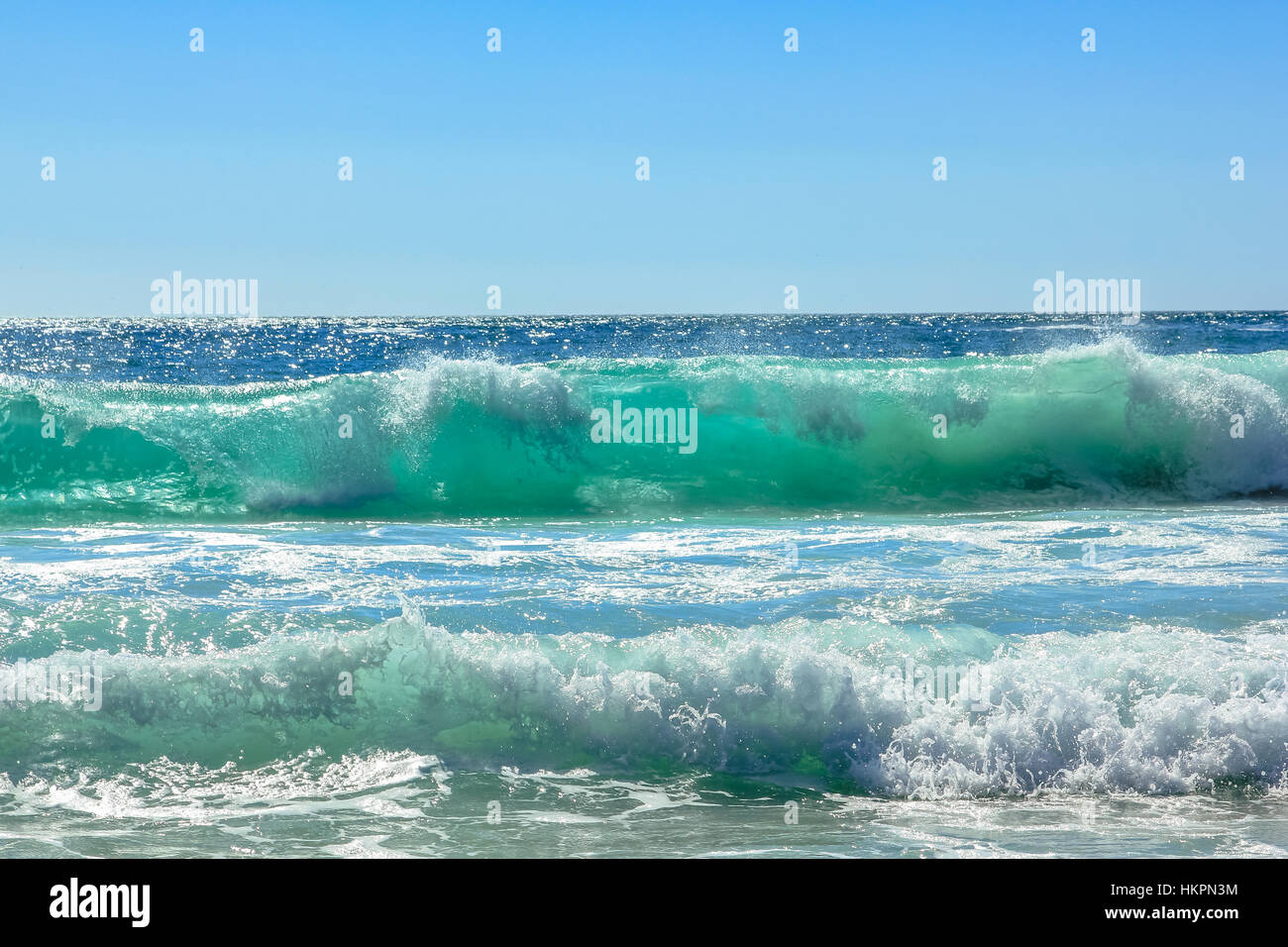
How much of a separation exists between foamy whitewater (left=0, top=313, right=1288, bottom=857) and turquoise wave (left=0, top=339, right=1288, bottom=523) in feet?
0.22

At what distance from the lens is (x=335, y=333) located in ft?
213

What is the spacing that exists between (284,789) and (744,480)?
1021 centimetres

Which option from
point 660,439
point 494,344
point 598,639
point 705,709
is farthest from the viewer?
point 494,344

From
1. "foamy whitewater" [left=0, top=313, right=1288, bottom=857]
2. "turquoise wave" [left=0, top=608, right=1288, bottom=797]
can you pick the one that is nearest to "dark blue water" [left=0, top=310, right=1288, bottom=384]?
"foamy whitewater" [left=0, top=313, right=1288, bottom=857]

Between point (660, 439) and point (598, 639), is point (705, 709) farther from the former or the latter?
point (660, 439)

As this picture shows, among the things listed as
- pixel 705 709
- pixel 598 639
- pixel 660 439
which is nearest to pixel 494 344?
pixel 660 439

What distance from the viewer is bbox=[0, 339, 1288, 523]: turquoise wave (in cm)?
1421

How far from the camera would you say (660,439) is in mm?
16047

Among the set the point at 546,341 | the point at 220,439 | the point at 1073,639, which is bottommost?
the point at 1073,639

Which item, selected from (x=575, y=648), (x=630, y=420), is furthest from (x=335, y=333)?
(x=575, y=648)

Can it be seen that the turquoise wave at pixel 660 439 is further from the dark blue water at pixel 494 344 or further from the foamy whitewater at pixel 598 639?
the dark blue water at pixel 494 344

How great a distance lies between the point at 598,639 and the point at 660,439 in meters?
9.74

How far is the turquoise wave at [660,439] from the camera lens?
14211mm

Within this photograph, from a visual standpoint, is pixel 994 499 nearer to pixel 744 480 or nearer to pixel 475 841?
pixel 744 480
